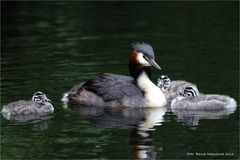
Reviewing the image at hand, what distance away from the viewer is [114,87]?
16.4m

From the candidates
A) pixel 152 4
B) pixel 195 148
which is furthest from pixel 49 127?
pixel 152 4

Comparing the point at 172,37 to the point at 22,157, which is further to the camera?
the point at 172,37

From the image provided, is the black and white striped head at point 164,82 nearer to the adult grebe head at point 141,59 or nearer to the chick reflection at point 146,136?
the adult grebe head at point 141,59

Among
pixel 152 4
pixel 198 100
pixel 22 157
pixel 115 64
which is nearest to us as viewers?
pixel 22 157

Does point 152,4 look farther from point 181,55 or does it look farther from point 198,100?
point 198,100

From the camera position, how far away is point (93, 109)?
1617 cm

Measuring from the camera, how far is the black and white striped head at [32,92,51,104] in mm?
15516

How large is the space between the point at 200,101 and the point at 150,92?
3.87 feet

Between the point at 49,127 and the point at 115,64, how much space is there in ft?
17.7

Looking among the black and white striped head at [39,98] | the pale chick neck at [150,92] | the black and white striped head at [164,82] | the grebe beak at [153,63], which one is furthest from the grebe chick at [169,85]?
the black and white striped head at [39,98]

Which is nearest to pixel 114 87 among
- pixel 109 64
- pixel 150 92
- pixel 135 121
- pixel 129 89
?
pixel 129 89

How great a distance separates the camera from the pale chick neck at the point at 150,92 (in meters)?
16.2

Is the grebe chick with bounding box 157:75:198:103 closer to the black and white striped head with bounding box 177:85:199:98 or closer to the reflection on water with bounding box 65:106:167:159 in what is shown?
the black and white striped head with bounding box 177:85:199:98

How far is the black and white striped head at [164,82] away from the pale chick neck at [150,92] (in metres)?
0.59
